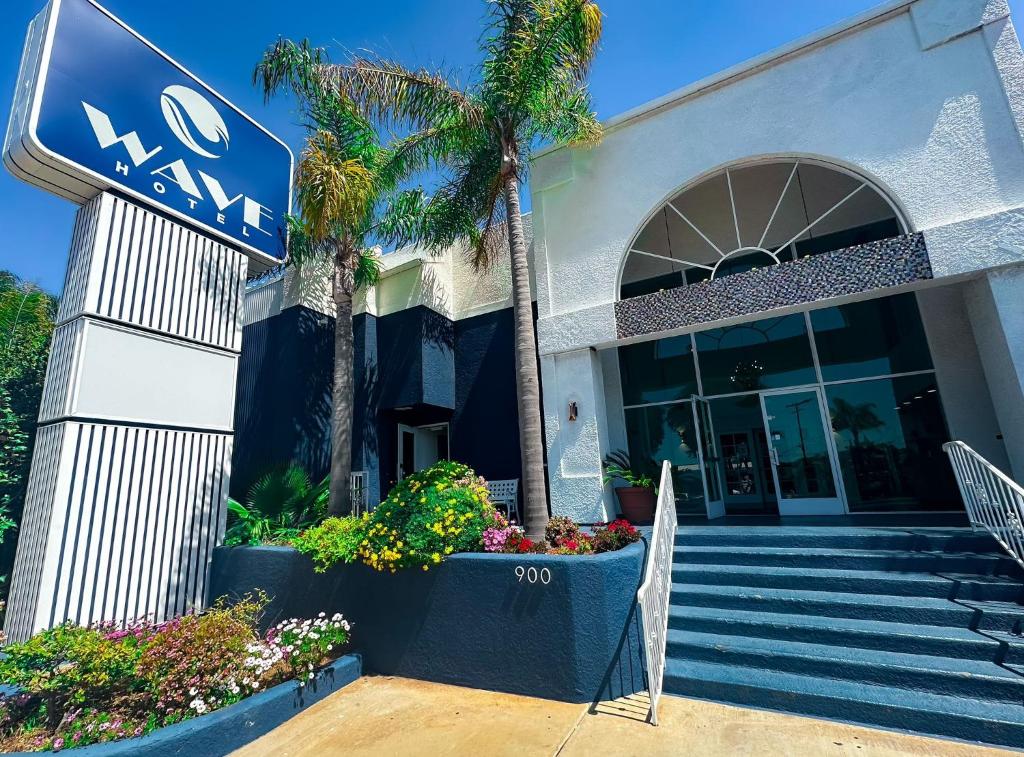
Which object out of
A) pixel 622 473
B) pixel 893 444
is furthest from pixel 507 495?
pixel 893 444

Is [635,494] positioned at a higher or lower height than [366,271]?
lower

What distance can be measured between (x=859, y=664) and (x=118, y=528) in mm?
7369

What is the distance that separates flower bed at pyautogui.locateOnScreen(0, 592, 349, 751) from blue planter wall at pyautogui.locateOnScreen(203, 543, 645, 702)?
0.98 m

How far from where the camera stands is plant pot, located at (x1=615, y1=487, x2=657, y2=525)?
24.5 feet

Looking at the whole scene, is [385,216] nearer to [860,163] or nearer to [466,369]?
[466,369]

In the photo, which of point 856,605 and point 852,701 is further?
point 856,605

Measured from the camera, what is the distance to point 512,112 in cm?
684

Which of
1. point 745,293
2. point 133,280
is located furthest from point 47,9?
point 745,293

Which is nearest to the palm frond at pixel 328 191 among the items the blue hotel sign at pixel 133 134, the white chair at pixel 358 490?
the blue hotel sign at pixel 133 134

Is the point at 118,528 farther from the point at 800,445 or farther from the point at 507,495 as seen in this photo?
the point at 800,445

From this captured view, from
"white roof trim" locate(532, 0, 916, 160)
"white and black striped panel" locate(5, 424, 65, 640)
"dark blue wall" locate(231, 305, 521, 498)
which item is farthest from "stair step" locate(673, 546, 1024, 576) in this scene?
"white roof trim" locate(532, 0, 916, 160)

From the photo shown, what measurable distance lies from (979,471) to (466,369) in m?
8.63

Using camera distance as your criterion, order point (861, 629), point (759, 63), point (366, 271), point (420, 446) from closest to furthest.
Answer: point (861, 629)
point (759, 63)
point (366, 271)
point (420, 446)

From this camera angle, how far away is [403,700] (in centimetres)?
446
